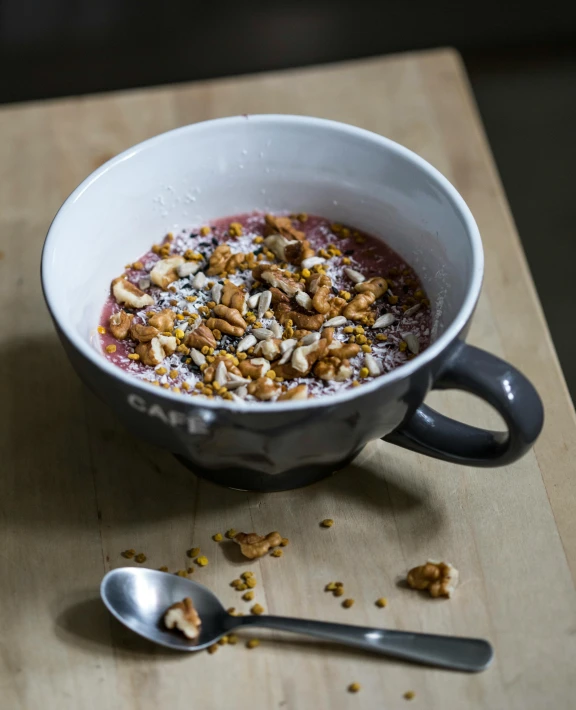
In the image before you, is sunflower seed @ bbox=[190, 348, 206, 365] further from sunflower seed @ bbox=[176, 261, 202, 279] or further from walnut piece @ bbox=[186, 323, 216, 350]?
sunflower seed @ bbox=[176, 261, 202, 279]

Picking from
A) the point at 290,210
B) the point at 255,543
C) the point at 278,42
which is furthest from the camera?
the point at 278,42

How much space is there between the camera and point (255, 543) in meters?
0.89

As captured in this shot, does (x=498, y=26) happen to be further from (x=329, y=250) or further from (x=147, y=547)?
(x=147, y=547)

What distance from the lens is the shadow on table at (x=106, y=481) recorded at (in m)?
0.93

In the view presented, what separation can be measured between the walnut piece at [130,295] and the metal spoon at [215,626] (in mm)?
287

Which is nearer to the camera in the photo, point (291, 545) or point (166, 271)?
point (291, 545)

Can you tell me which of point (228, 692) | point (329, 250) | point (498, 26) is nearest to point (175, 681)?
point (228, 692)

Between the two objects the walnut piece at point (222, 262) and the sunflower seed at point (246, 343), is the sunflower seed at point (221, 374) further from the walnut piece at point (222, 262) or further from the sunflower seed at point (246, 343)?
the walnut piece at point (222, 262)

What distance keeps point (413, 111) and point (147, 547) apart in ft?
2.55

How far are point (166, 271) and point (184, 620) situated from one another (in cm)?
39

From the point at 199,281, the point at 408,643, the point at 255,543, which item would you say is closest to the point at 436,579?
the point at 408,643

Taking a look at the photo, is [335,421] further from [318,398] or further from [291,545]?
[291,545]

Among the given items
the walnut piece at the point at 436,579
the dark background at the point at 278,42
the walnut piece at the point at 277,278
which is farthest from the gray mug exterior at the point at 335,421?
the dark background at the point at 278,42

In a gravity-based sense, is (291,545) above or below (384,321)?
below
